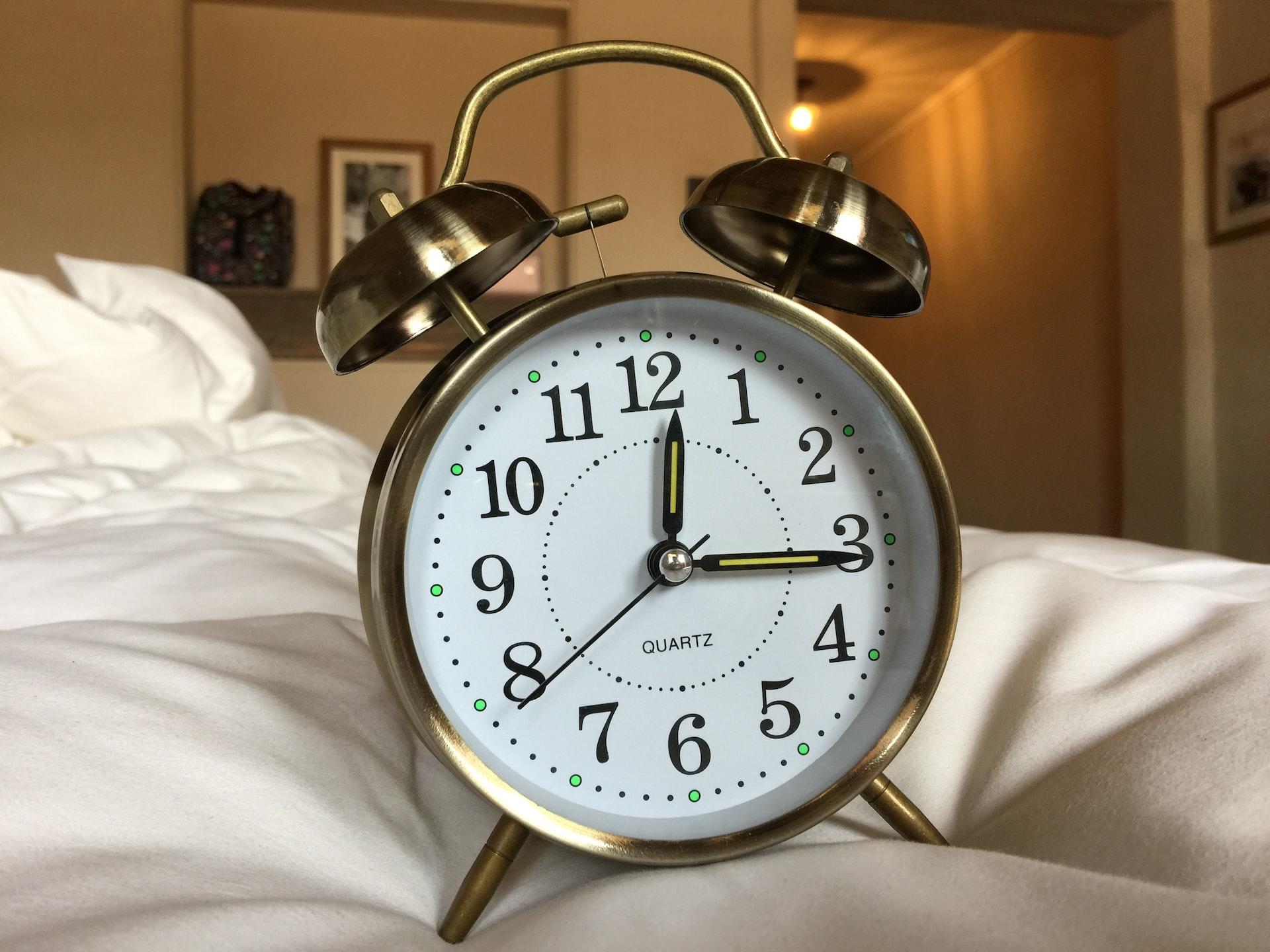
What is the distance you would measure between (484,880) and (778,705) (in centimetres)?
21

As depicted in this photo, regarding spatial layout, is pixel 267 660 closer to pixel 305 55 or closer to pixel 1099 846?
pixel 1099 846

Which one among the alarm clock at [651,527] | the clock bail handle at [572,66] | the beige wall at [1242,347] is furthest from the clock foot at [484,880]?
the beige wall at [1242,347]

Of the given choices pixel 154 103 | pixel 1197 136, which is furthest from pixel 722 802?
pixel 1197 136

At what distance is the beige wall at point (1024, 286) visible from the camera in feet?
14.8

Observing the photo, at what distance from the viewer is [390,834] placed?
1.82 ft

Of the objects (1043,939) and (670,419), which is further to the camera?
(670,419)

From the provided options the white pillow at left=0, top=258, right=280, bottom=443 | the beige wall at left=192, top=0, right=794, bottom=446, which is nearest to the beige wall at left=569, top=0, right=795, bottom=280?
the beige wall at left=192, top=0, right=794, bottom=446

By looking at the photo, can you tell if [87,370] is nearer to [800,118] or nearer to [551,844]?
[551,844]

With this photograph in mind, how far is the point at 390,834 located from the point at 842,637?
0.99 feet

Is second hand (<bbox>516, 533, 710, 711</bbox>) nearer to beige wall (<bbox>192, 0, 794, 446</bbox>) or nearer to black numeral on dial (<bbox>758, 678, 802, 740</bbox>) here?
black numeral on dial (<bbox>758, 678, 802, 740</bbox>)

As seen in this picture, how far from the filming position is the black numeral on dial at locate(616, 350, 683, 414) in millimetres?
583

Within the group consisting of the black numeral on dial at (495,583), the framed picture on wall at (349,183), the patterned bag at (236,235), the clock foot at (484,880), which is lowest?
the clock foot at (484,880)

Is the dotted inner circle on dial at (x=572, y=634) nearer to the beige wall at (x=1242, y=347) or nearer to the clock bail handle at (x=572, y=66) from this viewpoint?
the clock bail handle at (x=572, y=66)

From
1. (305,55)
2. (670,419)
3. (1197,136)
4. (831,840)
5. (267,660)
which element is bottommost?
(831,840)
